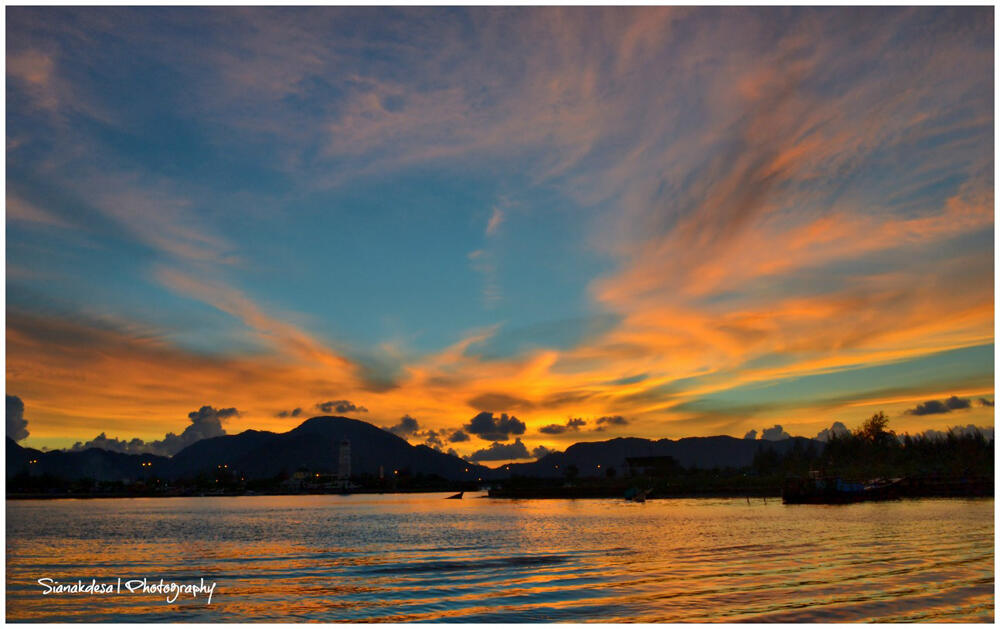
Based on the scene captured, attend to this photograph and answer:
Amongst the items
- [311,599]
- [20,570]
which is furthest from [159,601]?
[20,570]

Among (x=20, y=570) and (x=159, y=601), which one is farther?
(x=20, y=570)

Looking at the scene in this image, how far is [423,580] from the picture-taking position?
43406 mm

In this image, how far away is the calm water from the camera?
3206cm

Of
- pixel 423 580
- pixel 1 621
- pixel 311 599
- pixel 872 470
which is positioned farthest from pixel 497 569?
pixel 872 470

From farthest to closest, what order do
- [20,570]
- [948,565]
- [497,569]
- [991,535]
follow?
[991,535] < [20,570] < [497,569] < [948,565]

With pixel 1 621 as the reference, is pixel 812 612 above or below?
below

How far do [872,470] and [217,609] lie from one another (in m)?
185

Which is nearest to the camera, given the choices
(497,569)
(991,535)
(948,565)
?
(948,565)

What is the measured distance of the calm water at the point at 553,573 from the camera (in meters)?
32.1

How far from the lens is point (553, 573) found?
44469mm

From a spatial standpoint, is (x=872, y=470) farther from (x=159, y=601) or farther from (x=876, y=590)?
(x=159, y=601)

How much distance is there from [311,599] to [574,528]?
5620 cm

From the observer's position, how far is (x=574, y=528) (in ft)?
292

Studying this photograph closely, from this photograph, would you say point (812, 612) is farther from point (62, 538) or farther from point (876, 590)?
point (62, 538)
